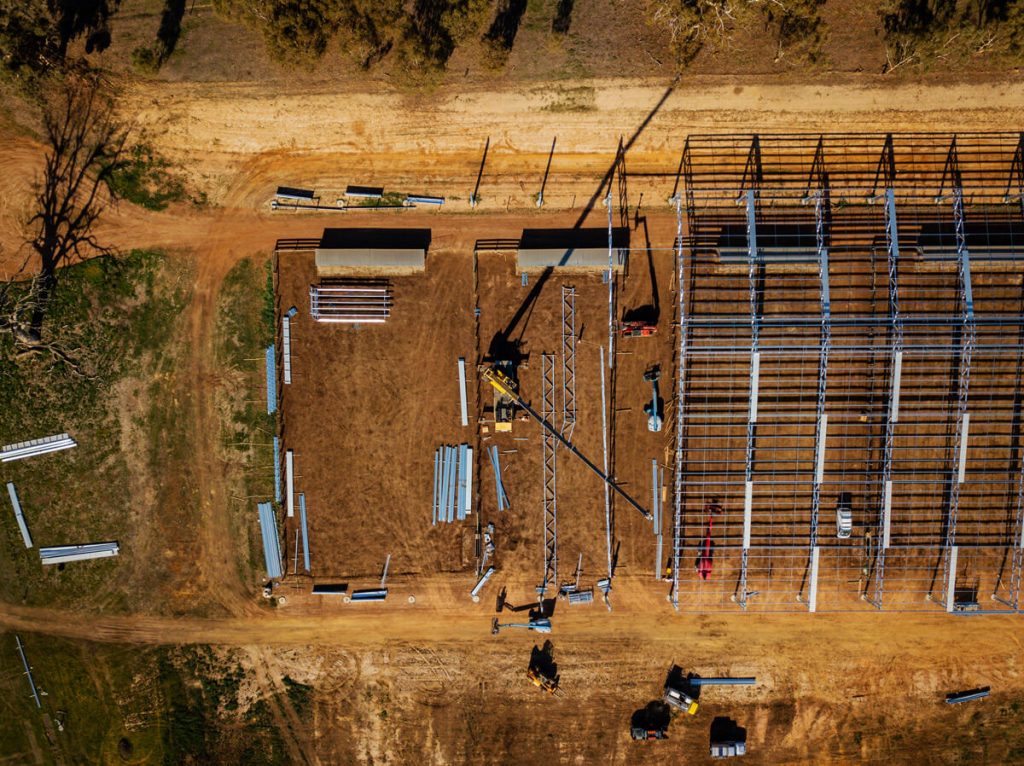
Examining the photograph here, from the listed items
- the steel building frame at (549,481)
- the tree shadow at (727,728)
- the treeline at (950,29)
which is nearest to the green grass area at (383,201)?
the steel building frame at (549,481)

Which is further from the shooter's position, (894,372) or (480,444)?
(480,444)

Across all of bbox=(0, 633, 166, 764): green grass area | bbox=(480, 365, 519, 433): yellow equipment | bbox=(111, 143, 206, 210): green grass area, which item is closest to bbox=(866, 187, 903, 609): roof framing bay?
bbox=(480, 365, 519, 433): yellow equipment

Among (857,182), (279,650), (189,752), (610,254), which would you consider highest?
(857,182)

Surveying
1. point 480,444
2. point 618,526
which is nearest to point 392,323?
point 480,444

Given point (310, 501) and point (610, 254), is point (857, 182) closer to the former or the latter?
point (610, 254)

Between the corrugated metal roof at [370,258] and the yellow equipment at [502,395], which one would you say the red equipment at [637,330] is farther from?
the corrugated metal roof at [370,258]

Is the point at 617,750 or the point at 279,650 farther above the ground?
the point at 279,650
